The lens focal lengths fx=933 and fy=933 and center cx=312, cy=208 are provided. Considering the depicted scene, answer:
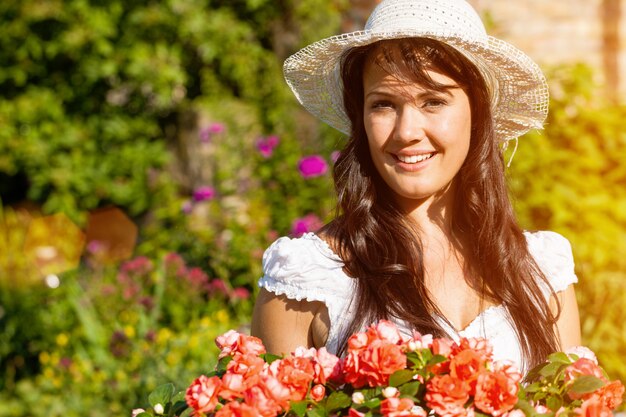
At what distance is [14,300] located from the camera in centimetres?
488

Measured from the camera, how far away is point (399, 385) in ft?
4.71

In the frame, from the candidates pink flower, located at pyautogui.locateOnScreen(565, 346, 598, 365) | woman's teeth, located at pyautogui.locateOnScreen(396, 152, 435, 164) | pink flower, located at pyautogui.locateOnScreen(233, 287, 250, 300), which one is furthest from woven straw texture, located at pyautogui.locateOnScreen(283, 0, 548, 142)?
pink flower, located at pyautogui.locateOnScreen(233, 287, 250, 300)

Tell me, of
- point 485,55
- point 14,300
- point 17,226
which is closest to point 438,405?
point 485,55

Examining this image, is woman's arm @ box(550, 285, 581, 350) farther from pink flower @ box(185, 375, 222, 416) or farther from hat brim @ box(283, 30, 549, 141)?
pink flower @ box(185, 375, 222, 416)

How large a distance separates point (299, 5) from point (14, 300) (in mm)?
2536

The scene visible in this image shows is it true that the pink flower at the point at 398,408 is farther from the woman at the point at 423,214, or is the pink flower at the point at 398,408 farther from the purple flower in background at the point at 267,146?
the purple flower in background at the point at 267,146

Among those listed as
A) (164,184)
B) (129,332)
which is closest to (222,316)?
(129,332)

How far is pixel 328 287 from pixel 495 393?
2.18 feet

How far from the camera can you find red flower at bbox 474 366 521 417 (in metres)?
1.39

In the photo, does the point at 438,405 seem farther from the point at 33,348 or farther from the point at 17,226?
the point at 17,226

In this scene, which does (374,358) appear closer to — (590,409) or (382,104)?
(590,409)

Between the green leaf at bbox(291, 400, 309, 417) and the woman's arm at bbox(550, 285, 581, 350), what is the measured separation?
35.9 inches

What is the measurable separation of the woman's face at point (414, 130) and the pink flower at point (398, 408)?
2.19 feet

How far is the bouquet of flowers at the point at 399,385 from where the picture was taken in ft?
4.57
